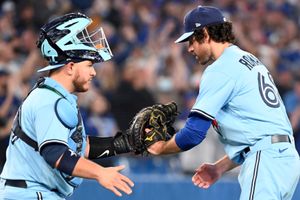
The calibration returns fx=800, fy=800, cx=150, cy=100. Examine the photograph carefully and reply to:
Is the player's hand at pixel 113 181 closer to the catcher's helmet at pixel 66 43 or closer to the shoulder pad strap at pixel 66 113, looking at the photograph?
the shoulder pad strap at pixel 66 113

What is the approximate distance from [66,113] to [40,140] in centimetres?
22

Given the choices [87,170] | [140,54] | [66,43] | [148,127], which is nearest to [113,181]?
[87,170]

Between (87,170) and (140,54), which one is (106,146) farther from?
(140,54)

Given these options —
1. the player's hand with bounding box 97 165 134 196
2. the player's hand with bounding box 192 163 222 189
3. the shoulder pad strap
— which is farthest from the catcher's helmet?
the player's hand with bounding box 192 163 222 189

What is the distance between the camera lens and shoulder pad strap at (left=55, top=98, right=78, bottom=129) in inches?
177

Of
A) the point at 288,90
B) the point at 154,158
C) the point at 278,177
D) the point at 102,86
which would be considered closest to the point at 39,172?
the point at 278,177

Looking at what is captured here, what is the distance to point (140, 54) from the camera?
1084 centimetres

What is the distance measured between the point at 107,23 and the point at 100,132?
2482mm

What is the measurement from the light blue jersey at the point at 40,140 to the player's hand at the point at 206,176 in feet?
3.73

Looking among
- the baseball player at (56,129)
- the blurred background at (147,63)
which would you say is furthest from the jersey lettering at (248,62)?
the blurred background at (147,63)

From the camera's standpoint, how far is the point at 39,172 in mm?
4660

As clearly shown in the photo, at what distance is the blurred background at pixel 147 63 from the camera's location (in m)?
9.00

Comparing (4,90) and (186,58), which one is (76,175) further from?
(186,58)

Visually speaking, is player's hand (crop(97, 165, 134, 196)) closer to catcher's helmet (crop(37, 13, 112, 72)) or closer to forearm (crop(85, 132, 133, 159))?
catcher's helmet (crop(37, 13, 112, 72))
